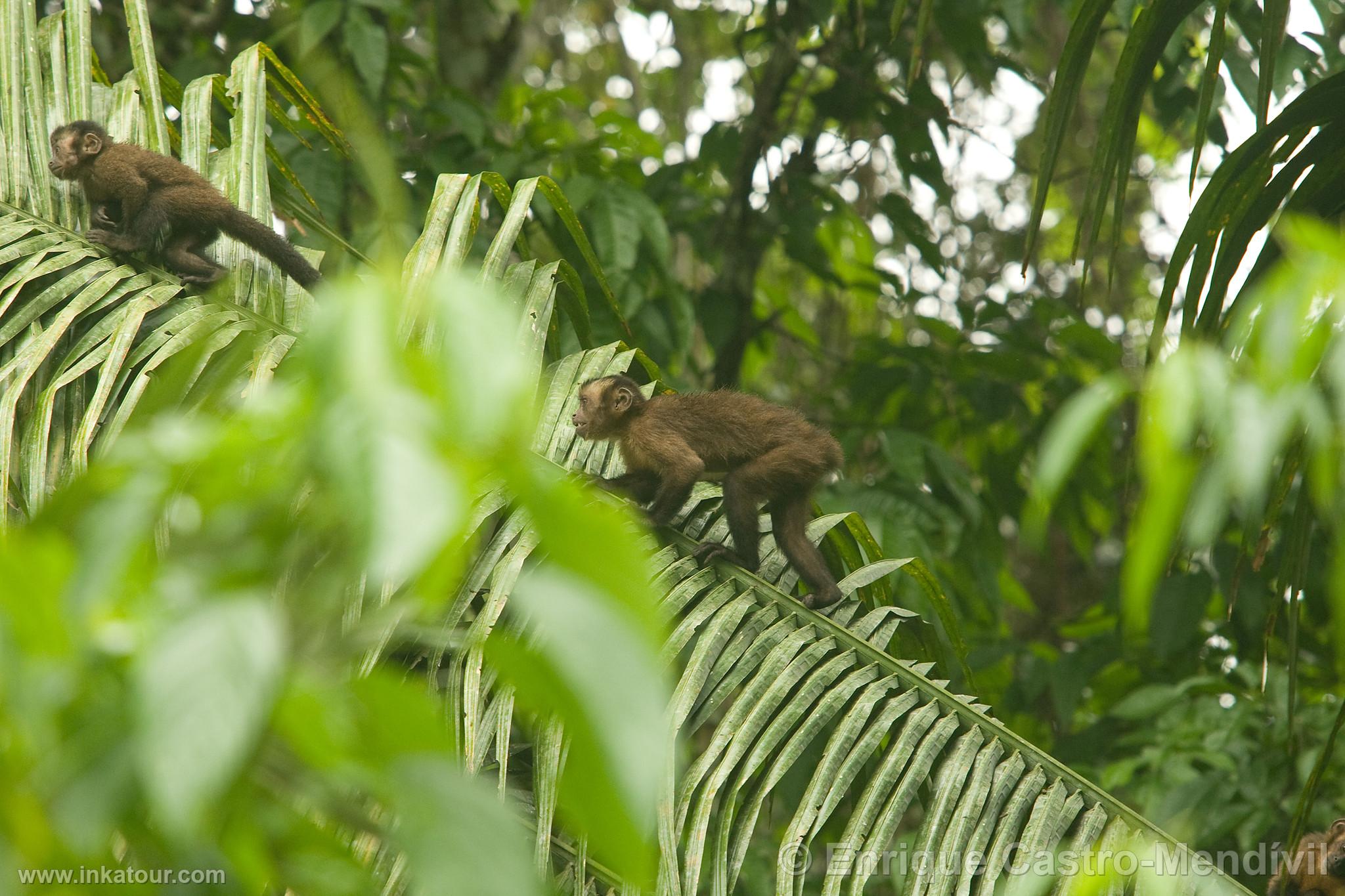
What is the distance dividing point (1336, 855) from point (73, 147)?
3926mm

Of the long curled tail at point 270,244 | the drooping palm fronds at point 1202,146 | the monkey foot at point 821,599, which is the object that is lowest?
the monkey foot at point 821,599

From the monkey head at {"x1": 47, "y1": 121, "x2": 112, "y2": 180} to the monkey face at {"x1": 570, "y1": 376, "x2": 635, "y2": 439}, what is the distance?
1.60 m

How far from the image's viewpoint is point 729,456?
4398mm

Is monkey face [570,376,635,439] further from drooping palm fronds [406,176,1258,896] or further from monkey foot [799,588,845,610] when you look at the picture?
monkey foot [799,588,845,610]

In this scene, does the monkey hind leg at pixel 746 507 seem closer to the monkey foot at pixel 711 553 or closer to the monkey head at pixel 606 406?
the monkey foot at pixel 711 553

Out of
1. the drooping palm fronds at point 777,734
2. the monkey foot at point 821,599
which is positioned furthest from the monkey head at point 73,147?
the monkey foot at point 821,599

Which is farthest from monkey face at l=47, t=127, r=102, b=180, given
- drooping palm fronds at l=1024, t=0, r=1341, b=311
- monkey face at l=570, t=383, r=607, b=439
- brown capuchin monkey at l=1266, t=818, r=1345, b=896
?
brown capuchin monkey at l=1266, t=818, r=1345, b=896

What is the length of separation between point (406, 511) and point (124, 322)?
2631 millimetres

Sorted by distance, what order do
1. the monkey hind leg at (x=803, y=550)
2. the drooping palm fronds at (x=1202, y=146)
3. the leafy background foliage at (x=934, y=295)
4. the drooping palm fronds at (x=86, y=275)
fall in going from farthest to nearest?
the monkey hind leg at (x=803, y=550) → the drooping palm fronds at (x=1202, y=146) → the drooping palm fronds at (x=86, y=275) → the leafy background foliage at (x=934, y=295)

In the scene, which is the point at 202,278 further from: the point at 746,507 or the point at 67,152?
the point at 746,507

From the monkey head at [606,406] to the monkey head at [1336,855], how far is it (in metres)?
2.27

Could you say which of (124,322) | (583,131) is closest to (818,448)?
(124,322)

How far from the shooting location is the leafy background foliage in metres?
2.03

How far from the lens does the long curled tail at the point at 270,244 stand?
3.64 meters
